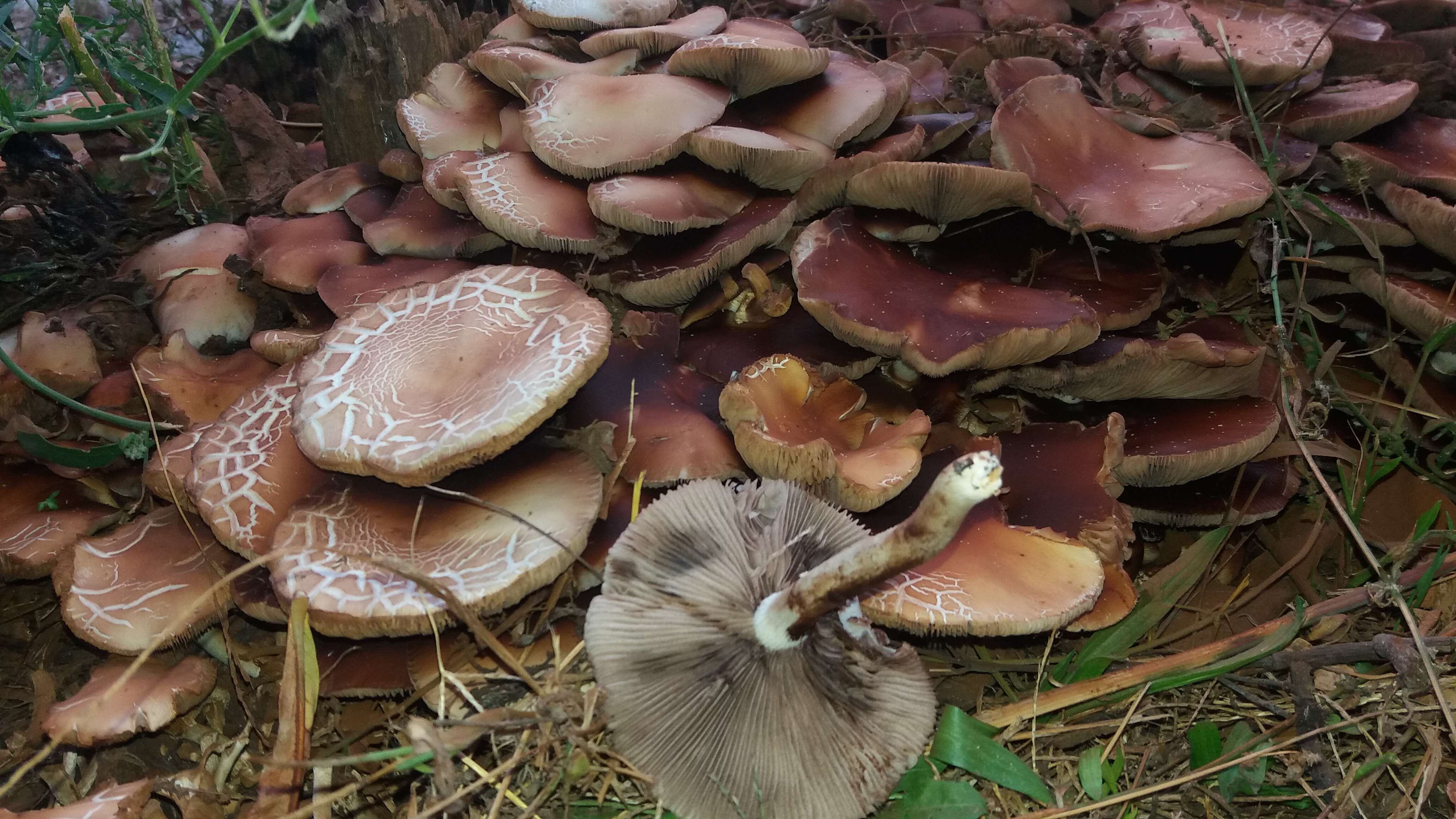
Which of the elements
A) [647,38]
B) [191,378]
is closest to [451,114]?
[647,38]

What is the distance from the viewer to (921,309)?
2410 mm

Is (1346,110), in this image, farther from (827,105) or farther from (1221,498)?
(827,105)

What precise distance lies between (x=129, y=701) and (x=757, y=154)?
87.0 inches

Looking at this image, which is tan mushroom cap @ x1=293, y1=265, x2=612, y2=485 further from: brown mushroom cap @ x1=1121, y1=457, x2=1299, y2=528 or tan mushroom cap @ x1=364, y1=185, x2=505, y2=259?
brown mushroom cap @ x1=1121, y1=457, x2=1299, y2=528

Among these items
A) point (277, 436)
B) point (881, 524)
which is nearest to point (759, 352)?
point (881, 524)

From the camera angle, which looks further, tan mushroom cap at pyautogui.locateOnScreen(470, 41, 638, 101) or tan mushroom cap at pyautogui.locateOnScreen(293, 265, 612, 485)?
tan mushroom cap at pyautogui.locateOnScreen(470, 41, 638, 101)


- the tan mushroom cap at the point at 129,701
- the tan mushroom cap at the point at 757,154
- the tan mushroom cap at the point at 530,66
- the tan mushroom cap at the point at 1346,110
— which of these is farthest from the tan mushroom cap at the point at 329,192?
the tan mushroom cap at the point at 1346,110

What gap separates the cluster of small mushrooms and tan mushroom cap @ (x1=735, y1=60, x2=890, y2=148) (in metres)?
0.02

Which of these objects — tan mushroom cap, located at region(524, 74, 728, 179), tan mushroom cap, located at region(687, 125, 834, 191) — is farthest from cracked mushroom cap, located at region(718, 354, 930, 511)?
tan mushroom cap, located at region(524, 74, 728, 179)

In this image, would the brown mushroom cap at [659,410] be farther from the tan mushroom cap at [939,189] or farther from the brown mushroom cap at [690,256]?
the tan mushroom cap at [939,189]

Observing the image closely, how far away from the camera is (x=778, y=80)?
289 centimetres

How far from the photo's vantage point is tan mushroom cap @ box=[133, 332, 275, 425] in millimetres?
2648

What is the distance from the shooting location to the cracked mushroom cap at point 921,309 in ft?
7.39

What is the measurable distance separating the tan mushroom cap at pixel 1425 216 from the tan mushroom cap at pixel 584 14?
96.3 inches
